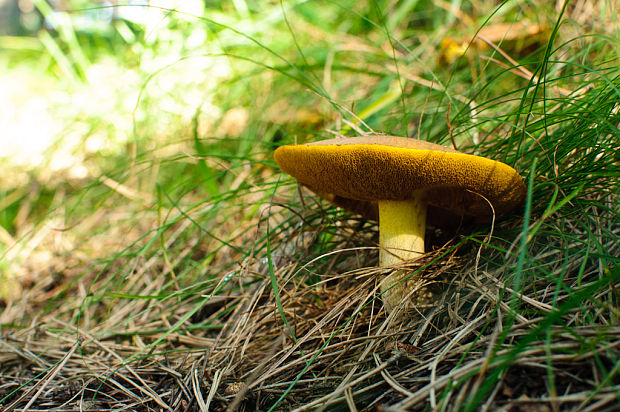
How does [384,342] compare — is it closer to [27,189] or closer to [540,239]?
[540,239]

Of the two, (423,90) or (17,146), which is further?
(17,146)

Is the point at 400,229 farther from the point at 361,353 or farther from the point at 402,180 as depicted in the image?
the point at 361,353

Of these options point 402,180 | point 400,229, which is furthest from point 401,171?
point 400,229

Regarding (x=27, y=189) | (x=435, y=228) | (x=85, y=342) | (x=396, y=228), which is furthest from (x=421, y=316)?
(x=27, y=189)

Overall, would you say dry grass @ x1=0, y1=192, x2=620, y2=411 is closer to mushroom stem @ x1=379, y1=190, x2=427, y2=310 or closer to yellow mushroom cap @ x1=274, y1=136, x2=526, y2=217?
mushroom stem @ x1=379, y1=190, x2=427, y2=310

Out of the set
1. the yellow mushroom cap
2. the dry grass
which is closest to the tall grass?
the dry grass

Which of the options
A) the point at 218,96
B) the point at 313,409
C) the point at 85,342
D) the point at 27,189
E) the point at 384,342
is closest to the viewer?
the point at 313,409

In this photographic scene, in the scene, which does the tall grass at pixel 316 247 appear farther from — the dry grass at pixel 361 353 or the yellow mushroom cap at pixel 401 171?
the yellow mushroom cap at pixel 401 171

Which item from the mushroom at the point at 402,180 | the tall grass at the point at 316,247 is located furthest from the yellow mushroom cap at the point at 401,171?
the tall grass at the point at 316,247
